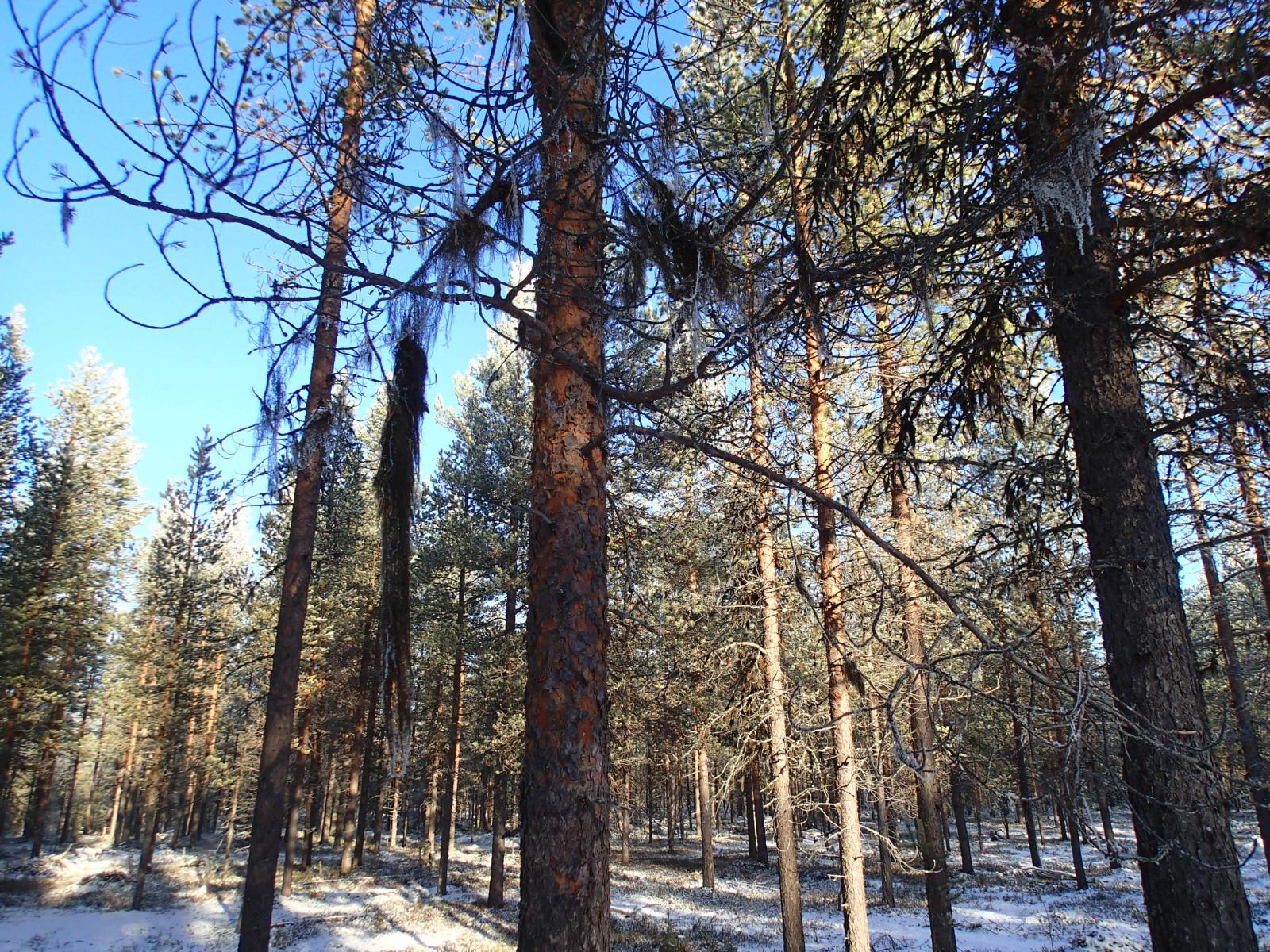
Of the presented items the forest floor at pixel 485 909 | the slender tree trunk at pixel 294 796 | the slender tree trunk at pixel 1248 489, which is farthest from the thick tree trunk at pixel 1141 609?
the slender tree trunk at pixel 294 796

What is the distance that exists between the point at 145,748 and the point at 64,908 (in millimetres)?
16374

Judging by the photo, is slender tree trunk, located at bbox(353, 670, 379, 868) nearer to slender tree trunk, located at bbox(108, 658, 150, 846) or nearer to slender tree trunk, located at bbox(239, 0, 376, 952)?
slender tree trunk, located at bbox(108, 658, 150, 846)

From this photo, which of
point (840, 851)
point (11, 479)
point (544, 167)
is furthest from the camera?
point (11, 479)

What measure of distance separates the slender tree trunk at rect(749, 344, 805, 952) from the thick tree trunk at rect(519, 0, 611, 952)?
19.5 feet

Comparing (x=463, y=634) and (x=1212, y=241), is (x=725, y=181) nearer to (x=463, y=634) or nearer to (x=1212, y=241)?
(x=1212, y=241)

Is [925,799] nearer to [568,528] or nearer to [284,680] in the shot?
[284,680]

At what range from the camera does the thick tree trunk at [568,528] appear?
2.47 metres

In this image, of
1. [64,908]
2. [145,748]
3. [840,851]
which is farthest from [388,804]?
[840,851]

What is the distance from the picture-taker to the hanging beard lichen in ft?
10.0

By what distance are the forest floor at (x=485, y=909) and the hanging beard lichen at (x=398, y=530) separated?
921 centimetres

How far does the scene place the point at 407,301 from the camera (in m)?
2.86

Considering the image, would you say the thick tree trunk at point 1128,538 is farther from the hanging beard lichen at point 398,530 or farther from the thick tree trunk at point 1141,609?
the hanging beard lichen at point 398,530

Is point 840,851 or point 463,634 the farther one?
point 463,634

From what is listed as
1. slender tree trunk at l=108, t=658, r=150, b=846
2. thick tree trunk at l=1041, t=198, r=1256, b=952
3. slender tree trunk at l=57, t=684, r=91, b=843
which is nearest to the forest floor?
slender tree trunk at l=57, t=684, r=91, b=843
